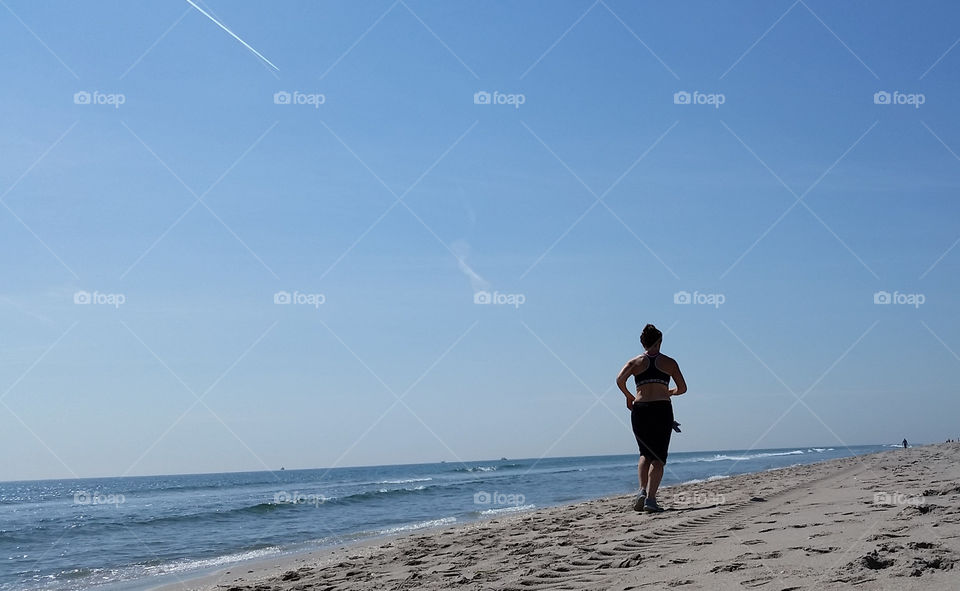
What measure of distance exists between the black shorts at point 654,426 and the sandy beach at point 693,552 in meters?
0.69

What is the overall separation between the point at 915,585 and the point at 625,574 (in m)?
1.74

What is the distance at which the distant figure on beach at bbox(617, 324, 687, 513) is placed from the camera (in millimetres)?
7762

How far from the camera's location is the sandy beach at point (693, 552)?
4.12 metres

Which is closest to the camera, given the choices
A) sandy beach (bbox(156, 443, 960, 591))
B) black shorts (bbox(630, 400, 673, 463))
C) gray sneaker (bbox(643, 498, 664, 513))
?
sandy beach (bbox(156, 443, 960, 591))

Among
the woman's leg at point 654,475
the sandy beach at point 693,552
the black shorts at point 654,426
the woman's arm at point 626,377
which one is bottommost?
the sandy beach at point 693,552

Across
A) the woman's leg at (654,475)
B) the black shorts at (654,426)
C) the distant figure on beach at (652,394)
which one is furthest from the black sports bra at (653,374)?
the woman's leg at (654,475)

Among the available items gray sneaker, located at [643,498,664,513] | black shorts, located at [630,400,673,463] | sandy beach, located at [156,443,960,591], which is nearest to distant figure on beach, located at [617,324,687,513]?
black shorts, located at [630,400,673,463]

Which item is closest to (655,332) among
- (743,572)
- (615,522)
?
(615,522)

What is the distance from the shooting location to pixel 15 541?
16.5 metres

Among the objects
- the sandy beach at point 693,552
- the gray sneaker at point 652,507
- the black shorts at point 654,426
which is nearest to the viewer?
the sandy beach at point 693,552

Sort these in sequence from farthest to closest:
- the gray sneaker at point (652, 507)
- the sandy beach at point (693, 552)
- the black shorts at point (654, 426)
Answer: the gray sneaker at point (652, 507)
the black shorts at point (654, 426)
the sandy beach at point (693, 552)

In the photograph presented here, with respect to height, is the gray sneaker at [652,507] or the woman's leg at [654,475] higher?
the woman's leg at [654,475]

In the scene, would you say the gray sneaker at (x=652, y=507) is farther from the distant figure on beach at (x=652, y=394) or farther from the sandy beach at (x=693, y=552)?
the distant figure on beach at (x=652, y=394)

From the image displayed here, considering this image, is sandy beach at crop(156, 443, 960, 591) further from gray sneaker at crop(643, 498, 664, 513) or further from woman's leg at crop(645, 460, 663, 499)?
woman's leg at crop(645, 460, 663, 499)
